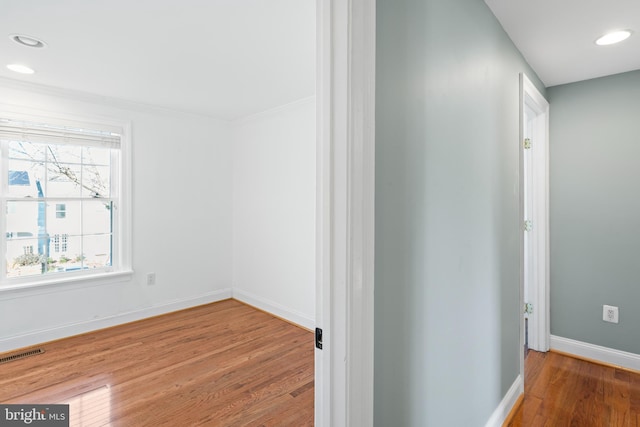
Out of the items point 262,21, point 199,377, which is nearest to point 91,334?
point 199,377

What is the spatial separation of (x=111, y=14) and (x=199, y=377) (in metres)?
2.46

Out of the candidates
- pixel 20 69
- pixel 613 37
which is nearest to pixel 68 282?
pixel 20 69

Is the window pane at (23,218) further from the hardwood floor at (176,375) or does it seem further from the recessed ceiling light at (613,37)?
the recessed ceiling light at (613,37)

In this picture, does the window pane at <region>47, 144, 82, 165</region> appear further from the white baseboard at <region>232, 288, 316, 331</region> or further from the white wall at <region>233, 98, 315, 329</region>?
the white baseboard at <region>232, 288, 316, 331</region>

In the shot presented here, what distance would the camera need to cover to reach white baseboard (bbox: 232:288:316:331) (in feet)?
11.2

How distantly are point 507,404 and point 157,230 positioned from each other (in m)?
3.63

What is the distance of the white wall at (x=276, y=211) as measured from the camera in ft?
11.1

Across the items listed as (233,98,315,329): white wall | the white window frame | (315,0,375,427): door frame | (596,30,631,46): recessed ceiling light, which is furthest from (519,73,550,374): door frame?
the white window frame

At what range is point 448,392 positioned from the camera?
4.30 feet

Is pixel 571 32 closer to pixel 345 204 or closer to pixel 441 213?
pixel 441 213

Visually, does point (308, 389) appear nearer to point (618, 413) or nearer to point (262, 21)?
point (618, 413)

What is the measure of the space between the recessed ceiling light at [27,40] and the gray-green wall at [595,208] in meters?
3.93

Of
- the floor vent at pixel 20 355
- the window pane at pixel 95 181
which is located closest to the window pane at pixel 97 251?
the window pane at pixel 95 181

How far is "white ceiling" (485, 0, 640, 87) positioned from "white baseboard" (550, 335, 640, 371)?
7.20 ft
